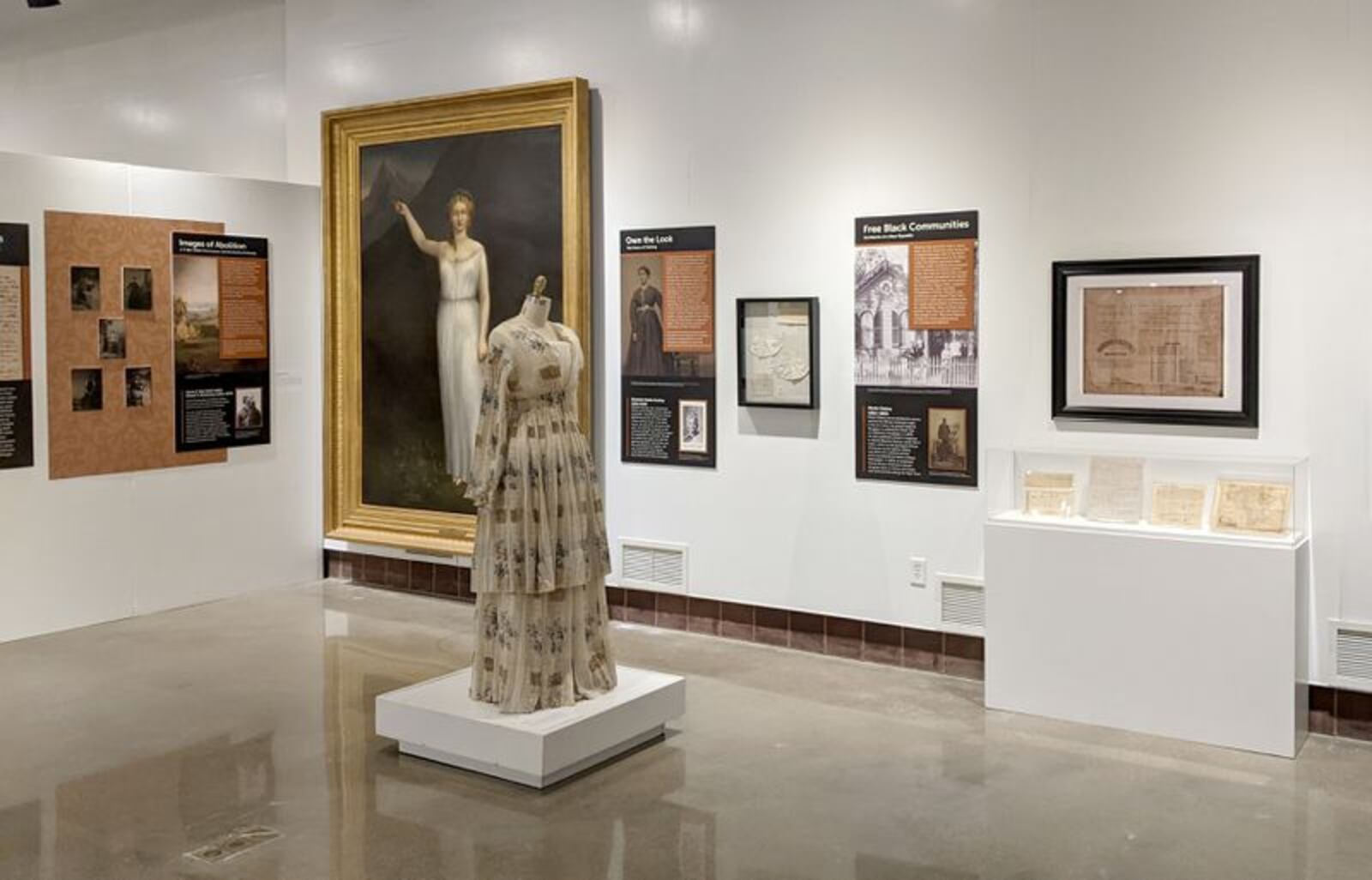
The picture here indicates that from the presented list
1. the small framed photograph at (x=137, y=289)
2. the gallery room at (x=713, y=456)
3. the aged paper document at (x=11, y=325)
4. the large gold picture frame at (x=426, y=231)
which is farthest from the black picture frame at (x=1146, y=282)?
the aged paper document at (x=11, y=325)

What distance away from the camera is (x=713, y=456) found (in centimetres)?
785

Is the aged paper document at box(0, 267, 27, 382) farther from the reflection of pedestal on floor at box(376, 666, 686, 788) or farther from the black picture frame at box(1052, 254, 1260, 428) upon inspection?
the black picture frame at box(1052, 254, 1260, 428)

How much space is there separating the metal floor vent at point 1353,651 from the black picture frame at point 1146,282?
0.99 meters

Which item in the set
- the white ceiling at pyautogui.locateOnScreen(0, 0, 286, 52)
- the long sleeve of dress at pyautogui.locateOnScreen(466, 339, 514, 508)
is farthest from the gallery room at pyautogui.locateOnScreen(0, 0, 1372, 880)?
the white ceiling at pyautogui.locateOnScreen(0, 0, 286, 52)

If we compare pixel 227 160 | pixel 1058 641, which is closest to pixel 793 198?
pixel 1058 641

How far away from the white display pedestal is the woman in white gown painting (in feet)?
12.8

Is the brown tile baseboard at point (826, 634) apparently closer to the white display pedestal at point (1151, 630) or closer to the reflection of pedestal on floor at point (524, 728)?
the white display pedestal at point (1151, 630)

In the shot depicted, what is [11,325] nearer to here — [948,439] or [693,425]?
[693,425]

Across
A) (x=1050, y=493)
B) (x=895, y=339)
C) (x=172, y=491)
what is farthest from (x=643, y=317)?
(x=172, y=491)

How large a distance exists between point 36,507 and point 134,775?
10.2 ft

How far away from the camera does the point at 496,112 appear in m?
8.61

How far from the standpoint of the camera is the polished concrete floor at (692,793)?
15.0 feet

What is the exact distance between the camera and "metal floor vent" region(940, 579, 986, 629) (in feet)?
22.7

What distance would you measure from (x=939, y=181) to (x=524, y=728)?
3.56m
